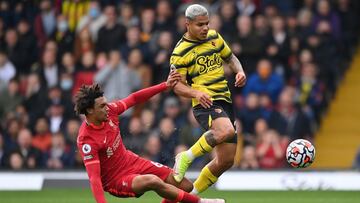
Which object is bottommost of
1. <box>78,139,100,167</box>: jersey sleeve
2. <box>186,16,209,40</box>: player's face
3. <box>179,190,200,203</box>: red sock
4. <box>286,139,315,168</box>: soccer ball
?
<box>179,190,200,203</box>: red sock

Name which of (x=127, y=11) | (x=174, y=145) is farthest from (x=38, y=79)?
(x=174, y=145)

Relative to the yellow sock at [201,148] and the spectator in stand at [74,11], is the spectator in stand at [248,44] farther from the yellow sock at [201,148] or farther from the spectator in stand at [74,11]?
the yellow sock at [201,148]

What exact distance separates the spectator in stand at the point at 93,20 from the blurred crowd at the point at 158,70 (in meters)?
0.03

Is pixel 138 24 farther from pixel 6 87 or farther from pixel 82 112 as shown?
pixel 82 112

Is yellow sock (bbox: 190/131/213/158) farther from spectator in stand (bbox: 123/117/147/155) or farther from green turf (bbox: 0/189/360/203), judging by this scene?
spectator in stand (bbox: 123/117/147/155)

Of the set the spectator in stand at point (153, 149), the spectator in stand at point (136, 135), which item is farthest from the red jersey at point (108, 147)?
the spectator in stand at point (153, 149)

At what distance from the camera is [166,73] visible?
62.6 ft

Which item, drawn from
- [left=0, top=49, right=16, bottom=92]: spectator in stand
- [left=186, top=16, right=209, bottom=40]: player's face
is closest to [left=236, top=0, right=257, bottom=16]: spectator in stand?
[left=0, top=49, right=16, bottom=92]: spectator in stand

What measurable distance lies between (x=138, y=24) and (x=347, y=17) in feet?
12.7

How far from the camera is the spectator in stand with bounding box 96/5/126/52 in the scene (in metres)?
19.8

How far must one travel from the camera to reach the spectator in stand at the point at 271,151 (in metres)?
Answer: 18.1

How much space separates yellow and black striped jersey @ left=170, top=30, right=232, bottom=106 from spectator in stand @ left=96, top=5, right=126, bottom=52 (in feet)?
24.2

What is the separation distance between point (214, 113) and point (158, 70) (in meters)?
7.06

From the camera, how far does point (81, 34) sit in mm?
20203
